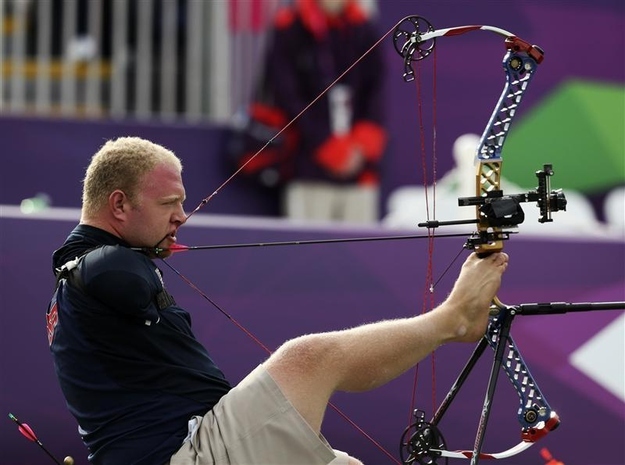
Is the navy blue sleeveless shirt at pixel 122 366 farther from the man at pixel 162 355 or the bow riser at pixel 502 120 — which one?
the bow riser at pixel 502 120

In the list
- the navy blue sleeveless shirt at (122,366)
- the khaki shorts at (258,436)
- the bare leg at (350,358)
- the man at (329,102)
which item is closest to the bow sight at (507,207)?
the bare leg at (350,358)

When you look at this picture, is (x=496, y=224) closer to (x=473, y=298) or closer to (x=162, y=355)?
(x=473, y=298)

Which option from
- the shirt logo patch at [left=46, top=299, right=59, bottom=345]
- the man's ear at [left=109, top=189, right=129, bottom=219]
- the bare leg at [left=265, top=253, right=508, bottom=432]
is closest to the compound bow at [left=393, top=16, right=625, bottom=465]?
the bare leg at [left=265, top=253, right=508, bottom=432]

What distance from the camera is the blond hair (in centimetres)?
383

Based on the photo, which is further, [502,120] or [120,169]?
[502,120]

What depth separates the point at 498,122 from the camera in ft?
13.4

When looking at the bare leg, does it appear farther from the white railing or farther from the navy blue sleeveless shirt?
the white railing

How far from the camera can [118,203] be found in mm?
3842

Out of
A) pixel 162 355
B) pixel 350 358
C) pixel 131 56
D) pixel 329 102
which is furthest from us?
pixel 131 56

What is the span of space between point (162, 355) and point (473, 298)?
88 cm

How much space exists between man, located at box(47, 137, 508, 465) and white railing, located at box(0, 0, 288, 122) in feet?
13.8

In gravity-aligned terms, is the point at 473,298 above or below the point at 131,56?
below

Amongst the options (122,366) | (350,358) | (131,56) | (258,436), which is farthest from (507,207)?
(131,56)

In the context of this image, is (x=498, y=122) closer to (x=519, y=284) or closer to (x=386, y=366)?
(x=386, y=366)
